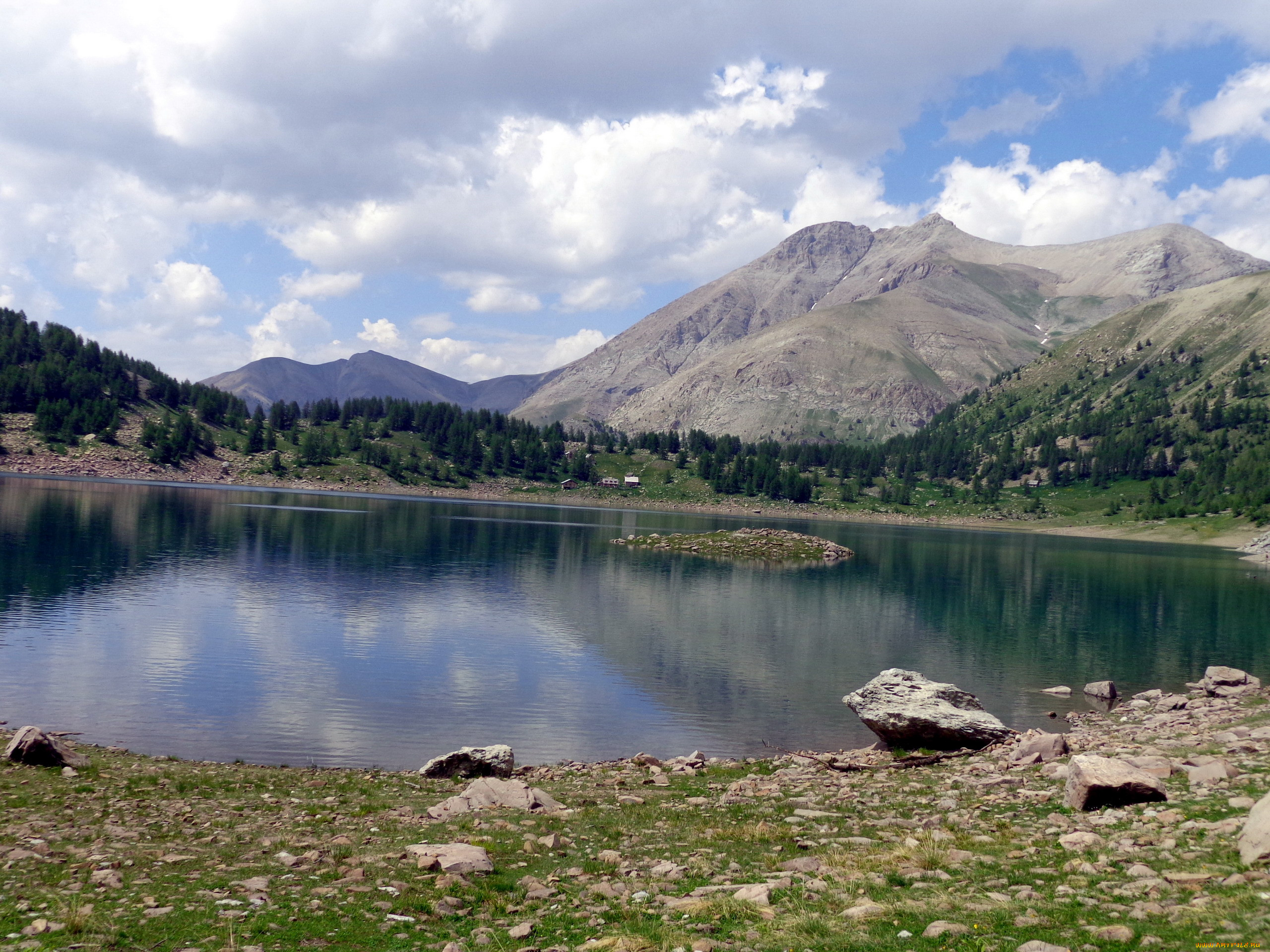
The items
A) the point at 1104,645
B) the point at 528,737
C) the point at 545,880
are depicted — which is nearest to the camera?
the point at 545,880

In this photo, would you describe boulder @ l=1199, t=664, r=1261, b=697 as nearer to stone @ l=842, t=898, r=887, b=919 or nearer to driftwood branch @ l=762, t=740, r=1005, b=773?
driftwood branch @ l=762, t=740, r=1005, b=773

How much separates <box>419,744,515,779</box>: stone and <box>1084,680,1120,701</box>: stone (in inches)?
1487

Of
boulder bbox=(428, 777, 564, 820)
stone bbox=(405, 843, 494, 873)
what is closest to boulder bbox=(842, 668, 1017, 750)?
boulder bbox=(428, 777, 564, 820)

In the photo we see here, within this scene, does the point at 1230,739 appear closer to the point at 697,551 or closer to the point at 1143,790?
the point at 1143,790

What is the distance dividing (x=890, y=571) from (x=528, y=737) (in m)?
93.9

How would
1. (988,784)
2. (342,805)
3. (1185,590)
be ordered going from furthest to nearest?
1. (1185,590)
2. (988,784)
3. (342,805)

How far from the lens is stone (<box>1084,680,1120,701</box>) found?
4728 centimetres

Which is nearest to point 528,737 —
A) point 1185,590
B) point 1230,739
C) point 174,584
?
point 1230,739

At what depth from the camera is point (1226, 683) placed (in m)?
47.1

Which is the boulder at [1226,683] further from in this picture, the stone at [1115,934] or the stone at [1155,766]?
the stone at [1115,934]

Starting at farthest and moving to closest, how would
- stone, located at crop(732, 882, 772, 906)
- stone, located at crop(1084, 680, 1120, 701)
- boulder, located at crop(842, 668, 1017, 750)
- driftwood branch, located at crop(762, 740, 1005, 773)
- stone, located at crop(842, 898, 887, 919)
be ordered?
1. stone, located at crop(1084, 680, 1120, 701)
2. boulder, located at crop(842, 668, 1017, 750)
3. driftwood branch, located at crop(762, 740, 1005, 773)
4. stone, located at crop(732, 882, 772, 906)
5. stone, located at crop(842, 898, 887, 919)

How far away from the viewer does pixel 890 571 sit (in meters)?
119

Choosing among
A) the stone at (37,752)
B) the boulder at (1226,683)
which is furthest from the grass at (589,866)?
the boulder at (1226,683)

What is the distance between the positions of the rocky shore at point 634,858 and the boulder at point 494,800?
0.34 ft
